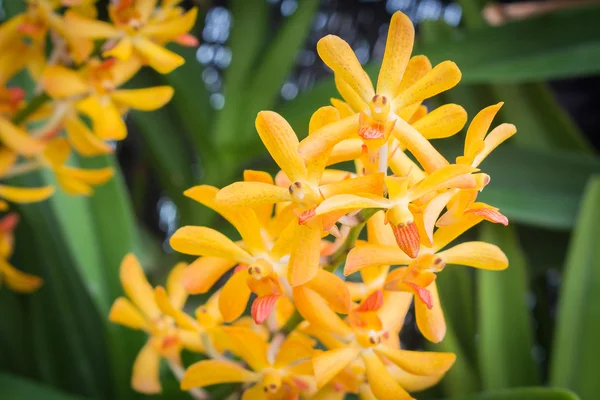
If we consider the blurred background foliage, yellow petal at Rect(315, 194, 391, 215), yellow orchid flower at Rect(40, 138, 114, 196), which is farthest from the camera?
the blurred background foliage

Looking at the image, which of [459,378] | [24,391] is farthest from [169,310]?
[459,378]

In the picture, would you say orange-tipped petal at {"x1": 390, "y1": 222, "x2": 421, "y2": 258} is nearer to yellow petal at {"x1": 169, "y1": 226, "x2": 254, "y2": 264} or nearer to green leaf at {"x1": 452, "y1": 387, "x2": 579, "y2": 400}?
yellow petal at {"x1": 169, "y1": 226, "x2": 254, "y2": 264}

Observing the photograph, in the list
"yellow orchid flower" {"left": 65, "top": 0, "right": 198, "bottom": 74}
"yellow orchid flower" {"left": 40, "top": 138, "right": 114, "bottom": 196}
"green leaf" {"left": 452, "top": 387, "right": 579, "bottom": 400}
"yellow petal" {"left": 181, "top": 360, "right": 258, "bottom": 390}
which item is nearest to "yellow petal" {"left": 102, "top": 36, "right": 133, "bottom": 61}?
"yellow orchid flower" {"left": 65, "top": 0, "right": 198, "bottom": 74}

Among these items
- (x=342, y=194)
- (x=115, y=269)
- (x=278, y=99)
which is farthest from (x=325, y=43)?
(x=278, y=99)

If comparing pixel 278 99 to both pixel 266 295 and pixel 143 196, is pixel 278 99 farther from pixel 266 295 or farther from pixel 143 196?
pixel 266 295

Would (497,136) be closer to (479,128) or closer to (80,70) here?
(479,128)

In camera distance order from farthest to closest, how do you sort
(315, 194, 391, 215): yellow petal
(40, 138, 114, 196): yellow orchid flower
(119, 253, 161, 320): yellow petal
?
(40, 138, 114, 196): yellow orchid flower, (119, 253, 161, 320): yellow petal, (315, 194, 391, 215): yellow petal

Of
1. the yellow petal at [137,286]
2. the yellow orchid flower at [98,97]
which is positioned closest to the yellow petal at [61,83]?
the yellow orchid flower at [98,97]
